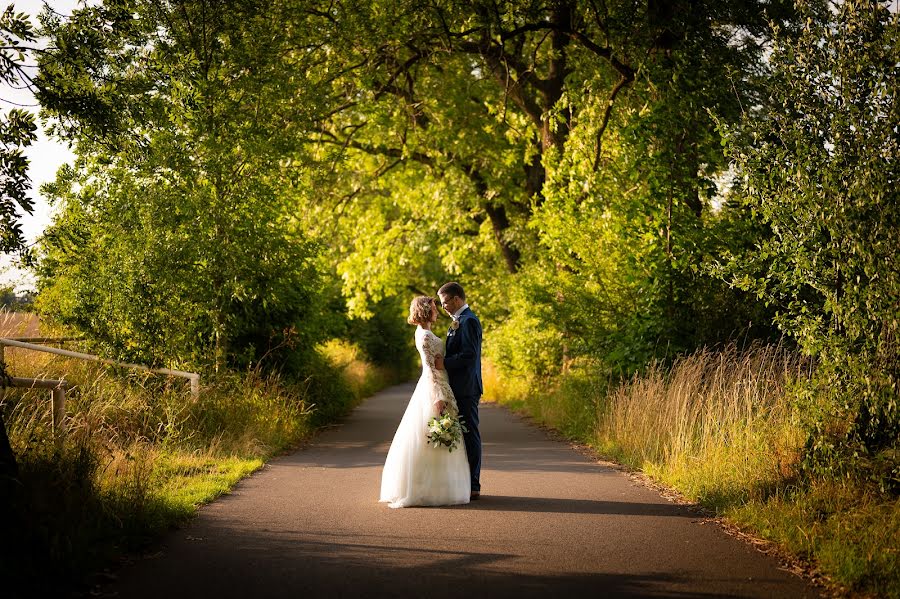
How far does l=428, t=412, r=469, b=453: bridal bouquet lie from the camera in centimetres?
972

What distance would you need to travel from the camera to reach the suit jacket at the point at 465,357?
1015 centimetres

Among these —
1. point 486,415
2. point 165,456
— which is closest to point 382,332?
point 486,415

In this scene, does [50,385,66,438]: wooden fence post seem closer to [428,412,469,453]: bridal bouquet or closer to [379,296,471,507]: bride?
[379,296,471,507]: bride

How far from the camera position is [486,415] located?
2369 cm

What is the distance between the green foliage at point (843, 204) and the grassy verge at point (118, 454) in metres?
6.03

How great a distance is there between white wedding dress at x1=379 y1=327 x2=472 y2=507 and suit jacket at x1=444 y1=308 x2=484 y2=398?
29 centimetres

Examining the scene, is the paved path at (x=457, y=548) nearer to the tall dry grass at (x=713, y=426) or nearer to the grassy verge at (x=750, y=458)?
the grassy verge at (x=750, y=458)

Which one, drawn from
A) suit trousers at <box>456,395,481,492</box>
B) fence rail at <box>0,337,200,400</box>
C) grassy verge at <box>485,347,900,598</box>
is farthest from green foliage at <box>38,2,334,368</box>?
grassy verge at <box>485,347,900,598</box>

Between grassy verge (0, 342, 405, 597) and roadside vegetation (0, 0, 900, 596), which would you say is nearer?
grassy verge (0, 342, 405, 597)

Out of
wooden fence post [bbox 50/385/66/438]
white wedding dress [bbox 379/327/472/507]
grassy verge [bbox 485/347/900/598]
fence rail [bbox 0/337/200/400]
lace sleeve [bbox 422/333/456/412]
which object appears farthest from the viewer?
fence rail [bbox 0/337/200/400]

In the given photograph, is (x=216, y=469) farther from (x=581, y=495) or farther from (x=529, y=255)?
(x=529, y=255)

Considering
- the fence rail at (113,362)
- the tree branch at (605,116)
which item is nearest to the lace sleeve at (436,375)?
the fence rail at (113,362)

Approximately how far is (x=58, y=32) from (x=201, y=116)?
588 centimetres

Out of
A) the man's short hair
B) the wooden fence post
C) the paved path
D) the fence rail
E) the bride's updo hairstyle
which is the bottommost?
the paved path
